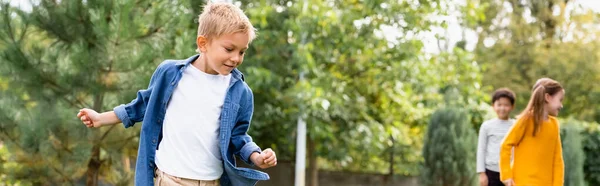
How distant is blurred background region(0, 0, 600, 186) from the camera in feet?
25.2

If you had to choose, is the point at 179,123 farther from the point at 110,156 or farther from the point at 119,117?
the point at 110,156

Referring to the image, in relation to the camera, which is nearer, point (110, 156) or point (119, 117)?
point (119, 117)

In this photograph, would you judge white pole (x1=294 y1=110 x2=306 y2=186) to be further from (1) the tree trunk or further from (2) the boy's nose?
(2) the boy's nose

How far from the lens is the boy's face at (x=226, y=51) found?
340 cm

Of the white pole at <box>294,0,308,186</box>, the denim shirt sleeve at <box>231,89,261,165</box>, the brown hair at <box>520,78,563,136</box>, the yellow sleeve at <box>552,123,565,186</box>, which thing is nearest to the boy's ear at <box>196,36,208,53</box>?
the denim shirt sleeve at <box>231,89,261,165</box>

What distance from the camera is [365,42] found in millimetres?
11523

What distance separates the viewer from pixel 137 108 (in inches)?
145

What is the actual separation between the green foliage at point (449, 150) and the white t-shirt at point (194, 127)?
924 cm

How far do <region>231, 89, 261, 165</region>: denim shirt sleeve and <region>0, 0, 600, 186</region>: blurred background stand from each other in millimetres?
3711

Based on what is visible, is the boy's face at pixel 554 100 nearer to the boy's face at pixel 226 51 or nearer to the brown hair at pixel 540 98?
the brown hair at pixel 540 98

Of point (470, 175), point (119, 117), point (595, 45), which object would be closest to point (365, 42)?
point (470, 175)

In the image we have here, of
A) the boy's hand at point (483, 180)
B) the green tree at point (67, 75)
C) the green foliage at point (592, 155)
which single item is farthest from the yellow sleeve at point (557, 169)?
the green foliage at point (592, 155)

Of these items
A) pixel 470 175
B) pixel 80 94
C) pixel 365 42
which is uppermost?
pixel 365 42

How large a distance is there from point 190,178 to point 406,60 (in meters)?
8.53
